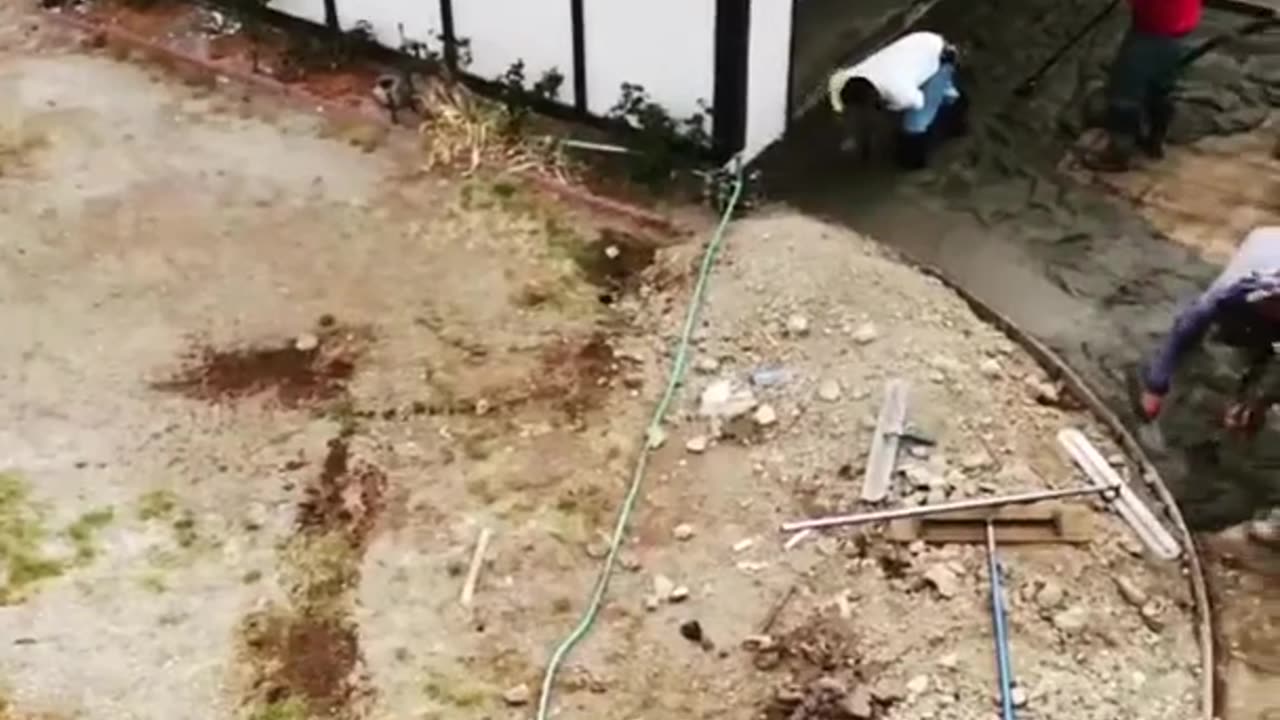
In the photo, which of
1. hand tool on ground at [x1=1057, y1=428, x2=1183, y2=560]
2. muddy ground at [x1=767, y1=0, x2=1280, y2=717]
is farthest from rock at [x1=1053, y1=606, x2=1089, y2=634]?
muddy ground at [x1=767, y1=0, x2=1280, y2=717]

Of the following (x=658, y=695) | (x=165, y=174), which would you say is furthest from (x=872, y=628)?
(x=165, y=174)

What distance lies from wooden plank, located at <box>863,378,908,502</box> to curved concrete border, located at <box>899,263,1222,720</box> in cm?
59

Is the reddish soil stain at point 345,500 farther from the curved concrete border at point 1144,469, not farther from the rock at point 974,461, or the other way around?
the curved concrete border at point 1144,469

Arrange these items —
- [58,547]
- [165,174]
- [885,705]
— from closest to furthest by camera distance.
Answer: [885,705] → [58,547] → [165,174]

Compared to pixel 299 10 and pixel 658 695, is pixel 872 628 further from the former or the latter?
pixel 299 10

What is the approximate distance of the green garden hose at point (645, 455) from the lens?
5.57 m

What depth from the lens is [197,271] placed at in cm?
708

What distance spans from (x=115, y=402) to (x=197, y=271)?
2.53 ft

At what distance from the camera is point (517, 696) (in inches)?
215

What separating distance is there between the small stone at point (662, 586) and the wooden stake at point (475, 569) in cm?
55

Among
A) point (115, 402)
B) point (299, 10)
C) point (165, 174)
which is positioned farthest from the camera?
point (299, 10)

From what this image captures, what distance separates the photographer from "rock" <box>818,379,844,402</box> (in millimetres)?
6434

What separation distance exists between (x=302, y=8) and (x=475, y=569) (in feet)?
11.5

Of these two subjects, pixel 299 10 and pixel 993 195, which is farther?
pixel 299 10
